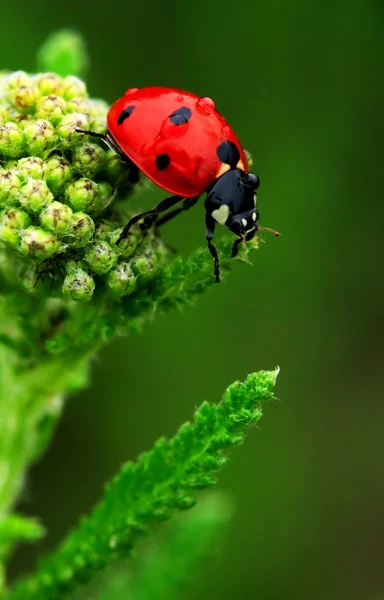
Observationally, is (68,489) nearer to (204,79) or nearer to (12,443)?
(12,443)

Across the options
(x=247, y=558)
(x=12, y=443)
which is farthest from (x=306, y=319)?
(x=12, y=443)

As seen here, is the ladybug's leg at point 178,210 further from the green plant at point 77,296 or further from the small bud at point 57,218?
the small bud at point 57,218

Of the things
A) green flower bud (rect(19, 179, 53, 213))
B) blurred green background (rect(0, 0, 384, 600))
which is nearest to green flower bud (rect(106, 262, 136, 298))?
A: green flower bud (rect(19, 179, 53, 213))

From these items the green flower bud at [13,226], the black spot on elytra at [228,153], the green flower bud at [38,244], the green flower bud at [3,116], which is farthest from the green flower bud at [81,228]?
the black spot on elytra at [228,153]

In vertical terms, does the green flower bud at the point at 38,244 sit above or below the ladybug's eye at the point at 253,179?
below

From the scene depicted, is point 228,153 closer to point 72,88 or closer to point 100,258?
point 72,88

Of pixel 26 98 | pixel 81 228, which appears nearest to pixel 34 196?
pixel 81 228

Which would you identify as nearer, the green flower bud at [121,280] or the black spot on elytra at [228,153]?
the green flower bud at [121,280]
